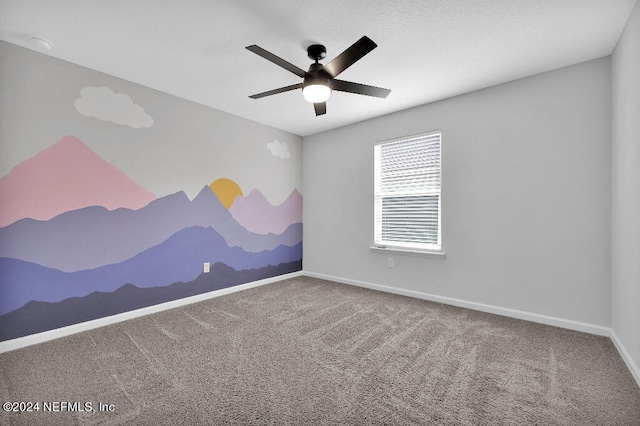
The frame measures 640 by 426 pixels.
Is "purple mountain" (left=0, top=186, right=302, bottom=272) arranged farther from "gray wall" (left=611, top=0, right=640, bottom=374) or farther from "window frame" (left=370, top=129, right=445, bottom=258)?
"gray wall" (left=611, top=0, right=640, bottom=374)

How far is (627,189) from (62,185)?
16.1 feet

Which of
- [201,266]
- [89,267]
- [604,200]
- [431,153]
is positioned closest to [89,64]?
[89,267]

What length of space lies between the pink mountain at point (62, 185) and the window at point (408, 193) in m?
3.25

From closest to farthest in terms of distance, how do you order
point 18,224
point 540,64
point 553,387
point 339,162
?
point 553,387 → point 18,224 → point 540,64 → point 339,162

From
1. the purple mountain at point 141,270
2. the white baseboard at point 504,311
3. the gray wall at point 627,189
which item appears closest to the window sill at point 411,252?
the white baseboard at point 504,311

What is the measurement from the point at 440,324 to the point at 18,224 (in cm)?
405

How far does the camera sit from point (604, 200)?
8.21ft

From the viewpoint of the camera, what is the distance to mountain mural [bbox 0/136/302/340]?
2.36 meters

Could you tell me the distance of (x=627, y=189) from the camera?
6.83 feet

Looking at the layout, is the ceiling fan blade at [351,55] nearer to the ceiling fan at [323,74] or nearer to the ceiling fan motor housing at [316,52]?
the ceiling fan at [323,74]

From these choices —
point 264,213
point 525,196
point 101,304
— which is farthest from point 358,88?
point 101,304

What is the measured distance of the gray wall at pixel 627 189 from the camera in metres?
1.89

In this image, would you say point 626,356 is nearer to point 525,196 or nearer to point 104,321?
point 525,196

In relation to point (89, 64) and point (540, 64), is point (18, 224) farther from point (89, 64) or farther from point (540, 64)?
point (540, 64)
